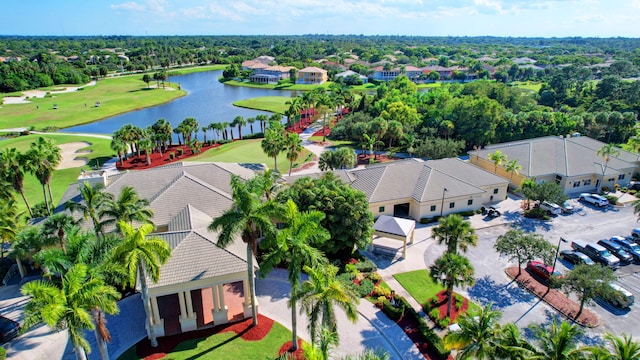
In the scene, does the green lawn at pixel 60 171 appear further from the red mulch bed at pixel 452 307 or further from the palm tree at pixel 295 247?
the red mulch bed at pixel 452 307

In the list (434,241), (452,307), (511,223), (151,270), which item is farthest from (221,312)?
(511,223)

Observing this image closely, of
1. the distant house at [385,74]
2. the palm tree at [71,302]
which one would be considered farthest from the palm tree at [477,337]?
the distant house at [385,74]

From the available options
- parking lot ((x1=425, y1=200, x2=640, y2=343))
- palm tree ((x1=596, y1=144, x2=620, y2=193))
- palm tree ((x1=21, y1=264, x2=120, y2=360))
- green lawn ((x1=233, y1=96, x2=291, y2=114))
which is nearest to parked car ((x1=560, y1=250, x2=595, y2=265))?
parking lot ((x1=425, y1=200, x2=640, y2=343))

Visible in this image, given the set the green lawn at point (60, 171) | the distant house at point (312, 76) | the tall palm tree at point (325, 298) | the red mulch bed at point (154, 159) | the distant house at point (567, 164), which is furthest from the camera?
the distant house at point (312, 76)

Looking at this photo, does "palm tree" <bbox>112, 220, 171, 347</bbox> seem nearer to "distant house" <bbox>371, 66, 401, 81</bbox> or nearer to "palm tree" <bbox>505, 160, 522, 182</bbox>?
"palm tree" <bbox>505, 160, 522, 182</bbox>

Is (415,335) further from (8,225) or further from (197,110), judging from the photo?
(197,110)

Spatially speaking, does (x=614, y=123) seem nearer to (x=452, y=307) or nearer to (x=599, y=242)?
(x=599, y=242)

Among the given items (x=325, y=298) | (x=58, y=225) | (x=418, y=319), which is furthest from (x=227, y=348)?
(x=58, y=225)
